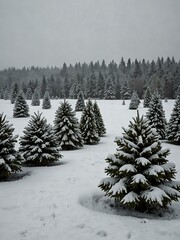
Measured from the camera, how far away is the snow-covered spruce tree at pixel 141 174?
266 inches

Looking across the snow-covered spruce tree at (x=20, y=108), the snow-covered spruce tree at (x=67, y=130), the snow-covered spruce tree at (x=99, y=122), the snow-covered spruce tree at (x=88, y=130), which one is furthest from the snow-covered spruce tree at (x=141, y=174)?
the snow-covered spruce tree at (x=20, y=108)

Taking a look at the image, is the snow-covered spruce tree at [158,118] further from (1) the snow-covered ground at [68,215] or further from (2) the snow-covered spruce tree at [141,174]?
(2) the snow-covered spruce tree at [141,174]

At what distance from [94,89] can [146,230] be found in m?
89.3

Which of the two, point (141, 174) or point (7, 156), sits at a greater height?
point (141, 174)

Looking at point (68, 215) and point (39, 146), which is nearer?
point (68, 215)

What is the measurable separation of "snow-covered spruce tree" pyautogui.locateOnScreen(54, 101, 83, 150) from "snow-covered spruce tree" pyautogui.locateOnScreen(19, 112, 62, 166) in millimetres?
5814

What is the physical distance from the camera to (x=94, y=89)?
306 feet

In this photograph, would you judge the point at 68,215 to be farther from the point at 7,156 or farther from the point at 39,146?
the point at 39,146

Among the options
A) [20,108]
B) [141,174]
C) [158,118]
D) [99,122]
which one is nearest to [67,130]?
[99,122]

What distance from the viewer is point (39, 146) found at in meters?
12.8

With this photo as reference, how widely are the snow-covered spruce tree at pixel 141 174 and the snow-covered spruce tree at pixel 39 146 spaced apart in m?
5.94

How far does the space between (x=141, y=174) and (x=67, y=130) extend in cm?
1335

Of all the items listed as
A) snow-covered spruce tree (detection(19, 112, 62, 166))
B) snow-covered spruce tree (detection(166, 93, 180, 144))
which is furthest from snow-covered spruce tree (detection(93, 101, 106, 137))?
snow-covered spruce tree (detection(19, 112, 62, 166))

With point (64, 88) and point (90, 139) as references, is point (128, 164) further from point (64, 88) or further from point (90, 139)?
point (64, 88)
